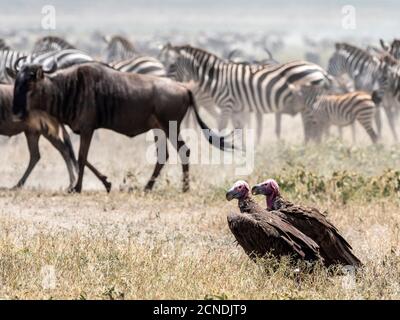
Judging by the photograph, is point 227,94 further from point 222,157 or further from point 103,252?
point 103,252

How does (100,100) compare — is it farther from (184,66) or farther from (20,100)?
(184,66)

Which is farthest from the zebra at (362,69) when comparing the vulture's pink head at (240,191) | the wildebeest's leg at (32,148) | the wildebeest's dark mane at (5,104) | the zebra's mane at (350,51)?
the vulture's pink head at (240,191)

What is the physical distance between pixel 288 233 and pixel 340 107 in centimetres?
1098

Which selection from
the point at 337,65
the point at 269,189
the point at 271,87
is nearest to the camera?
the point at 269,189

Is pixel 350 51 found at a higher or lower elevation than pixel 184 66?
lower

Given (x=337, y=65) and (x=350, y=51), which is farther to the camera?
(x=337, y=65)

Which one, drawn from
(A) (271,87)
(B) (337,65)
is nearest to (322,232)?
(A) (271,87)

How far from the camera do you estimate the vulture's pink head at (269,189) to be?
7.80 meters

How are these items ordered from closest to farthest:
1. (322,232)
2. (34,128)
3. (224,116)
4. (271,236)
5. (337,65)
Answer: (271,236) → (322,232) → (34,128) → (224,116) → (337,65)

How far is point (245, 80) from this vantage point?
18328mm

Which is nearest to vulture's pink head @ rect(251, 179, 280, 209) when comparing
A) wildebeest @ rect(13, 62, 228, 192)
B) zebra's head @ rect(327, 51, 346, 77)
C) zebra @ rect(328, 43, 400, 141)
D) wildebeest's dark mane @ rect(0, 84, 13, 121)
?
wildebeest @ rect(13, 62, 228, 192)

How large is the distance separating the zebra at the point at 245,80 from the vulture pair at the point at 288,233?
33.6 ft

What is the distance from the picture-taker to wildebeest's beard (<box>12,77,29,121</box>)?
12.2 m

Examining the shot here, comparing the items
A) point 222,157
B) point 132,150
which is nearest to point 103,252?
point 222,157
